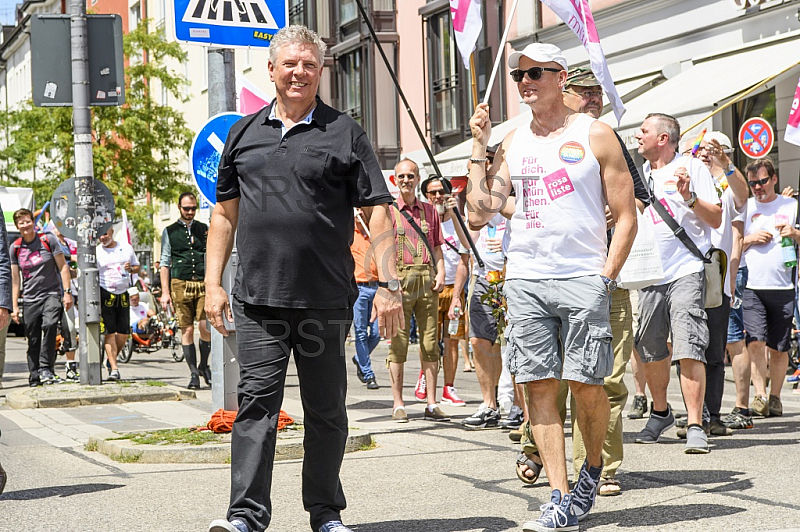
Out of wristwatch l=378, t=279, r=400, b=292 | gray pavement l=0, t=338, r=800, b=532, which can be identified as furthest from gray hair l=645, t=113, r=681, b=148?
wristwatch l=378, t=279, r=400, b=292

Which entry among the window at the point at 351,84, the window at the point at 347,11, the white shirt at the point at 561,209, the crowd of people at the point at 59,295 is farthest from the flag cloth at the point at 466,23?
the window at the point at 347,11

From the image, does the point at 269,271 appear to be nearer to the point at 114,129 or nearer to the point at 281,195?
the point at 281,195

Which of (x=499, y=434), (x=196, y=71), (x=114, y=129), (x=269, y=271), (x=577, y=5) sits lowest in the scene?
(x=499, y=434)

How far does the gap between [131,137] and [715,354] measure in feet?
94.1

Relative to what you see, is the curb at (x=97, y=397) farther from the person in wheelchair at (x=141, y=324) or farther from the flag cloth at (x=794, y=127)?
the person in wheelchair at (x=141, y=324)

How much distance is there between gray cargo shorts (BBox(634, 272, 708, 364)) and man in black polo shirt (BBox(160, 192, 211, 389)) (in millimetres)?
6277

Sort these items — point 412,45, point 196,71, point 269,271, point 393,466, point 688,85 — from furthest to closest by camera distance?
1. point 196,71
2. point 412,45
3. point 688,85
4. point 393,466
5. point 269,271

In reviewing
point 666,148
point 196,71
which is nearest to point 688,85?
point 666,148

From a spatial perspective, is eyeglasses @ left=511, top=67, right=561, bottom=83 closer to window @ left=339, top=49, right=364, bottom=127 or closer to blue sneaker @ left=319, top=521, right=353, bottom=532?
blue sneaker @ left=319, top=521, right=353, bottom=532

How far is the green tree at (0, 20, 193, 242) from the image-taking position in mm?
34000

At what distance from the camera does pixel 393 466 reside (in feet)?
23.9

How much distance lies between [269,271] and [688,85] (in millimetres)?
12673

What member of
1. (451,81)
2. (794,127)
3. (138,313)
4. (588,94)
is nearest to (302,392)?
(588,94)

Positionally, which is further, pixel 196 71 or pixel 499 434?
pixel 196 71
